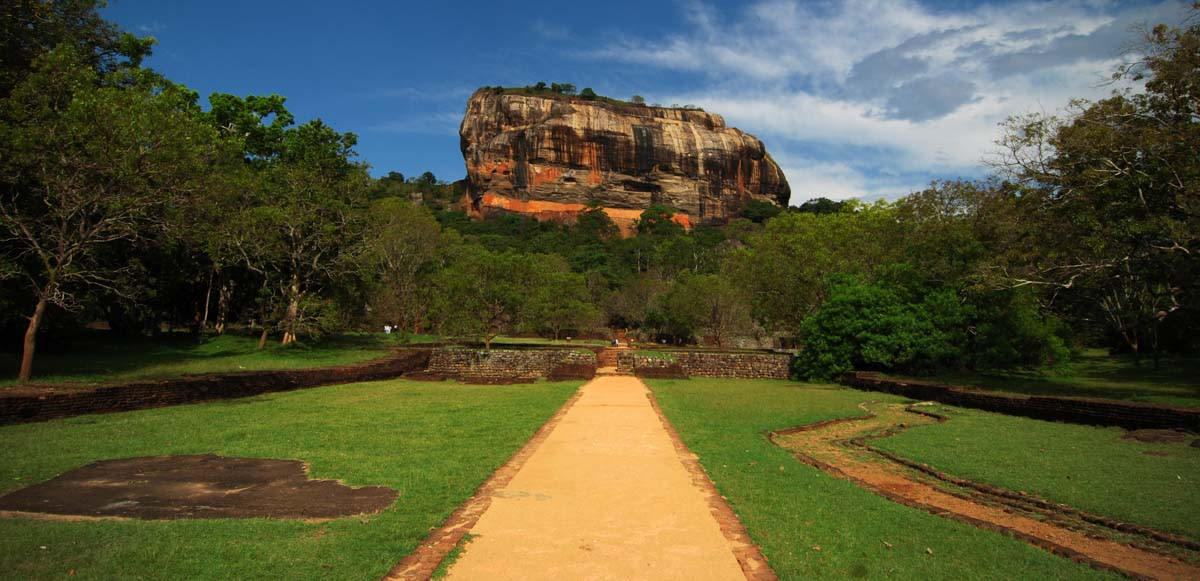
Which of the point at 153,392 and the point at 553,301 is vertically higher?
the point at 553,301

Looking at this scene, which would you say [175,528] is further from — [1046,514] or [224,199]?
[224,199]

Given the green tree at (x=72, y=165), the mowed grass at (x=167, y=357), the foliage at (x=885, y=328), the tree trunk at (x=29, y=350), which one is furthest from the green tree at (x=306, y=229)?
the foliage at (x=885, y=328)

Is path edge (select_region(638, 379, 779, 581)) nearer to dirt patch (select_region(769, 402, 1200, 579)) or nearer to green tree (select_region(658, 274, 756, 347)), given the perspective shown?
dirt patch (select_region(769, 402, 1200, 579))

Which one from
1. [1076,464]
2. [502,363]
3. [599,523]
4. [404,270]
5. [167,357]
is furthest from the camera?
[404,270]

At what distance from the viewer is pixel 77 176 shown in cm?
1239

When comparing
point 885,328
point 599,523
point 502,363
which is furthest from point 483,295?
point 599,523

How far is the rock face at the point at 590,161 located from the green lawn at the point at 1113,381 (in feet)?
231

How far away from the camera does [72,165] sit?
40.2ft

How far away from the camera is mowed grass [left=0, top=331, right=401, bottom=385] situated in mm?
14125

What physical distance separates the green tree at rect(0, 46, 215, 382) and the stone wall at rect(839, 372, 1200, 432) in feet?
60.8

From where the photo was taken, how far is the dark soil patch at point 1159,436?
9.34 meters

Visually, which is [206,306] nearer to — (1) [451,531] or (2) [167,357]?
(2) [167,357]

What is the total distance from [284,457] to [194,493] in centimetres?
164

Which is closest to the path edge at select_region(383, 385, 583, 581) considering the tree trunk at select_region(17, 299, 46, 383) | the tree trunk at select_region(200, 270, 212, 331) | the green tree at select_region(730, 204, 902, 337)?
the tree trunk at select_region(17, 299, 46, 383)
